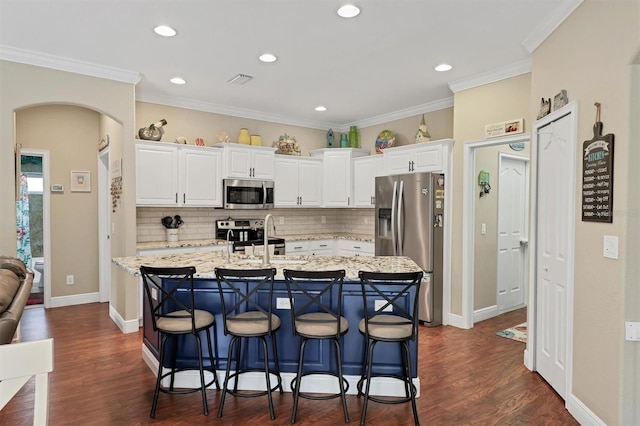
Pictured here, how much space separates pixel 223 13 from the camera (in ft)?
9.97

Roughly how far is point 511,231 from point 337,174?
9.02ft

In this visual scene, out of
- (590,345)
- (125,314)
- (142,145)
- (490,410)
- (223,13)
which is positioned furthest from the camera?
(142,145)

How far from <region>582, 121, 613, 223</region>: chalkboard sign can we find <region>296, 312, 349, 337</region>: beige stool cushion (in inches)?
70.9

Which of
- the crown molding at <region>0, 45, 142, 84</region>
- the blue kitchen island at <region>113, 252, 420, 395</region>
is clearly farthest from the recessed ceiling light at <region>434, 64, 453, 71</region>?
the crown molding at <region>0, 45, 142, 84</region>

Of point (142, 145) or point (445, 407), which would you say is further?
point (142, 145)

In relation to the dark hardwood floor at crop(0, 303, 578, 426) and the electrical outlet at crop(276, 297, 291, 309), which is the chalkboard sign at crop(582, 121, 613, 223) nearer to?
the dark hardwood floor at crop(0, 303, 578, 426)

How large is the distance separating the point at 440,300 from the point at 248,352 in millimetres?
2736

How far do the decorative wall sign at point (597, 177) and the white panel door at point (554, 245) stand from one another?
151 millimetres

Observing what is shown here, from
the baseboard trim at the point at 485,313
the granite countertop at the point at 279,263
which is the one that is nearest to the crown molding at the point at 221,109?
the granite countertop at the point at 279,263

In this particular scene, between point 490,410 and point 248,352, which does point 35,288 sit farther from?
point 490,410

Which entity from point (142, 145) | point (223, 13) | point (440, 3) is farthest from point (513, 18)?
point (142, 145)

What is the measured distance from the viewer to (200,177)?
5.36 meters

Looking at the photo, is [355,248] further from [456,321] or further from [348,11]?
[348,11]

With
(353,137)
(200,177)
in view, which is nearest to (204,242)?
(200,177)
